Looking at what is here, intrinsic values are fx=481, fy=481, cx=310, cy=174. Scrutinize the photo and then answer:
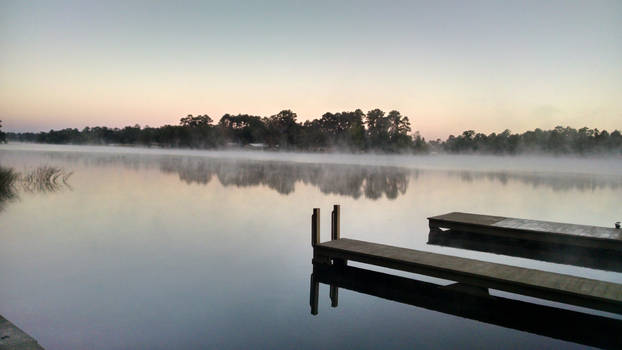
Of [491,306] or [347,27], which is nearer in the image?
[491,306]

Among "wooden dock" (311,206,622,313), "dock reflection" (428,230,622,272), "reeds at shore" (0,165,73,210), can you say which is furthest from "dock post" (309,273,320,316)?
"reeds at shore" (0,165,73,210)

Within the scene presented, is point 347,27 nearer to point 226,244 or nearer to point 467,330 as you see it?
point 226,244

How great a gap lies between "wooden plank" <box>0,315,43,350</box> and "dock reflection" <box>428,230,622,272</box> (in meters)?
8.22

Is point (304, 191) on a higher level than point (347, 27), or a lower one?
lower

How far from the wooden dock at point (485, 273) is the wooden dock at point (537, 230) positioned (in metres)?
4.21

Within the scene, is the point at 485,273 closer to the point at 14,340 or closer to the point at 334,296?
the point at 334,296

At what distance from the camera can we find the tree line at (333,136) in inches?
2367

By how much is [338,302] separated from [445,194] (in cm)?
1612

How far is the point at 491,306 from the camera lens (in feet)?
19.6

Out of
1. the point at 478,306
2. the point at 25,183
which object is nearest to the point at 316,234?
the point at 478,306

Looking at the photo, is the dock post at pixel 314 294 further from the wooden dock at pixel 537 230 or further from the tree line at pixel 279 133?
the tree line at pixel 279 133

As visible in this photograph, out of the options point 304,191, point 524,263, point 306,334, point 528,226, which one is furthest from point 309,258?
point 304,191

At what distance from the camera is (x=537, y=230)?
10.0 metres

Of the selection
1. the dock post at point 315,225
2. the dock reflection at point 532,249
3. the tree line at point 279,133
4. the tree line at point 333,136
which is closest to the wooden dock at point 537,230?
the dock reflection at point 532,249
